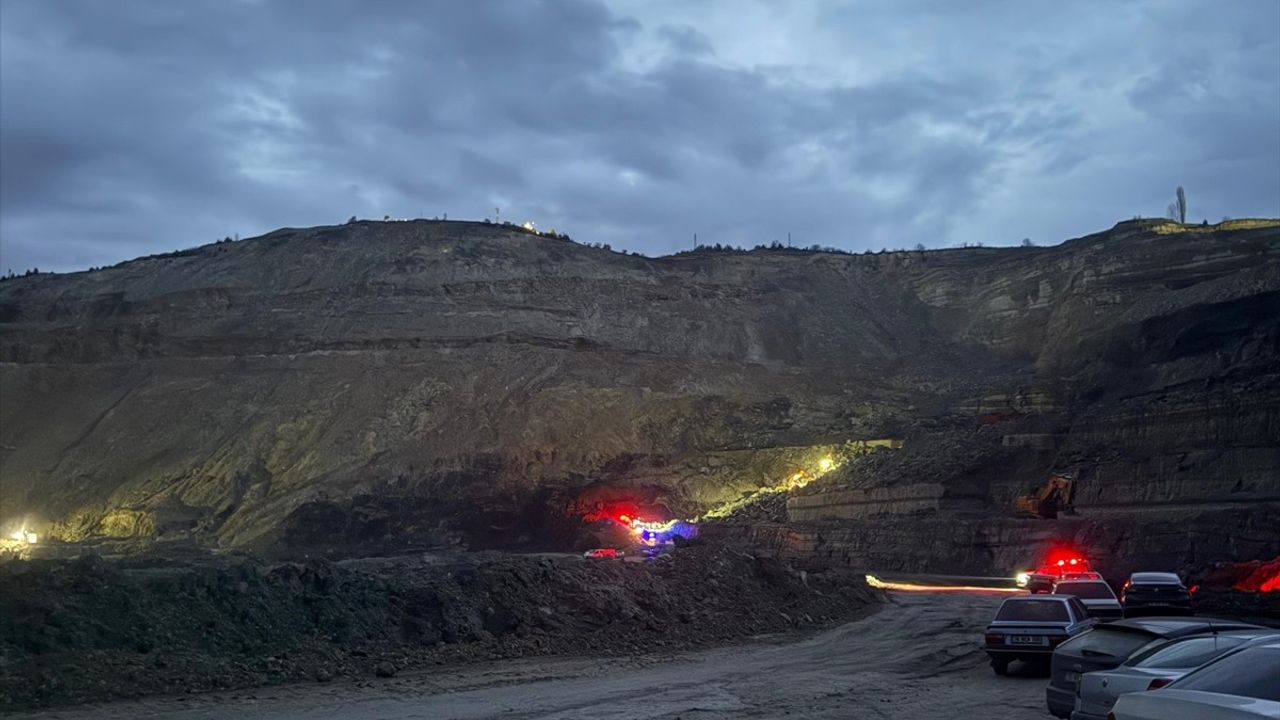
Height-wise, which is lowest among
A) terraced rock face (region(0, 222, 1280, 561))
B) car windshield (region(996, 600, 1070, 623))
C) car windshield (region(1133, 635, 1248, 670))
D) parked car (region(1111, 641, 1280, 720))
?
car windshield (region(996, 600, 1070, 623))

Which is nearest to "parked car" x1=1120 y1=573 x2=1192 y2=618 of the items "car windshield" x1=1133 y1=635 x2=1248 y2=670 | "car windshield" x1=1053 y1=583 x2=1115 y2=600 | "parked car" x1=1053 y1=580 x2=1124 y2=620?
"parked car" x1=1053 y1=580 x2=1124 y2=620

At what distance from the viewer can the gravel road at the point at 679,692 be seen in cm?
1296

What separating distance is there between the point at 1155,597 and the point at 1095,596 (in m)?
2.24

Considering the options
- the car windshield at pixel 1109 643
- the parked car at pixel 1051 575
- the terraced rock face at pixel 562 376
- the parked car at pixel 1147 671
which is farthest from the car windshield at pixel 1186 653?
the terraced rock face at pixel 562 376

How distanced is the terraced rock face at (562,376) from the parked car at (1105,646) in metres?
29.2

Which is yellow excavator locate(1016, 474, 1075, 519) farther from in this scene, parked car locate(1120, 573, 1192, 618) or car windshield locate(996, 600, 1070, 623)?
car windshield locate(996, 600, 1070, 623)

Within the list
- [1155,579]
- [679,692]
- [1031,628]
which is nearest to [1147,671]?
[679,692]

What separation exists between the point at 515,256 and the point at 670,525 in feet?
111

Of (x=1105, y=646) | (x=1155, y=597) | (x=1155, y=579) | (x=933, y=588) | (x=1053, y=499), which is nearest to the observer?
(x=1105, y=646)

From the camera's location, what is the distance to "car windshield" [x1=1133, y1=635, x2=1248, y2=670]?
888 centimetres

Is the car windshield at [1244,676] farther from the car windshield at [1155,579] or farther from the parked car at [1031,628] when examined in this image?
the car windshield at [1155,579]

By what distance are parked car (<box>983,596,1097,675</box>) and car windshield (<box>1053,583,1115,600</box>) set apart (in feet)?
12.8

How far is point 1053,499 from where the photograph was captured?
40375 millimetres

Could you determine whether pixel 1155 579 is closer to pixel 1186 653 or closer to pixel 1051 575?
pixel 1051 575
